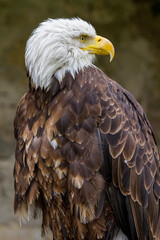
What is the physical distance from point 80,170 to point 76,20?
1090 millimetres

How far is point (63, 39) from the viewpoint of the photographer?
14.1 feet

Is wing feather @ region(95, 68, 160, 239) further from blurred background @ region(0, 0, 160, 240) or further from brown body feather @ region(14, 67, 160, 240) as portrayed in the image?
blurred background @ region(0, 0, 160, 240)

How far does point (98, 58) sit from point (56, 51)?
10.0ft

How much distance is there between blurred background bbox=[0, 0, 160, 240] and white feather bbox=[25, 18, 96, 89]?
9.09ft

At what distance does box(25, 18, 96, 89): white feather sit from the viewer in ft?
14.1

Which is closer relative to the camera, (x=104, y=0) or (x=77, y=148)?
(x=77, y=148)

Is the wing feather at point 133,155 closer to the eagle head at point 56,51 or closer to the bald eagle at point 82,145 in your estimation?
the bald eagle at point 82,145

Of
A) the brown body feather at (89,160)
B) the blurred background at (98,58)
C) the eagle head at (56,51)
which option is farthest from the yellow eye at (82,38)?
the blurred background at (98,58)

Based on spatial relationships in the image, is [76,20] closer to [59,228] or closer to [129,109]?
[129,109]

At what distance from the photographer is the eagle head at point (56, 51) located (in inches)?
169

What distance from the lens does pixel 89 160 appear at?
428 cm

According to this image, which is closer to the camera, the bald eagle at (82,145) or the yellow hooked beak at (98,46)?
the bald eagle at (82,145)

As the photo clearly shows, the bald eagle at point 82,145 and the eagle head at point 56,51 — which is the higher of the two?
the eagle head at point 56,51

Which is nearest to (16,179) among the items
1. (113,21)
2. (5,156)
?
(5,156)
